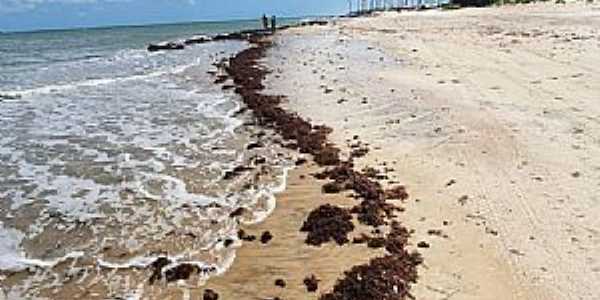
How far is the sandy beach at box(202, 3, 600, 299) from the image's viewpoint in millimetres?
8047

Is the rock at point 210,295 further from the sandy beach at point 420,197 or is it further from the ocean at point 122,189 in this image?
the ocean at point 122,189

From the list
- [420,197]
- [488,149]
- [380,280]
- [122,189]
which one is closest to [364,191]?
[420,197]

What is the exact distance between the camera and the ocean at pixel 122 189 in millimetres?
Answer: 8945

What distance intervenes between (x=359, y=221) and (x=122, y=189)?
4.80 meters

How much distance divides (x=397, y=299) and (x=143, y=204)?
553cm

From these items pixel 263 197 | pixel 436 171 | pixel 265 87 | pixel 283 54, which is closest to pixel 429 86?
pixel 265 87

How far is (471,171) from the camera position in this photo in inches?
462

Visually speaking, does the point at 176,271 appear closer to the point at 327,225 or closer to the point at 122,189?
the point at 327,225

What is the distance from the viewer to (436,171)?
11.9 meters

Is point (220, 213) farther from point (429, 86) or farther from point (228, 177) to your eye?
point (429, 86)

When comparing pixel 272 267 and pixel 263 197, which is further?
pixel 263 197

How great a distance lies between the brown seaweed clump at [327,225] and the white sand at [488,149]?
0.99m

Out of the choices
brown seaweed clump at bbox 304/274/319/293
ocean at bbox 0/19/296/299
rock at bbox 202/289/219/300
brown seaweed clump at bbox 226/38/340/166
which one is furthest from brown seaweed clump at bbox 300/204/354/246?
brown seaweed clump at bbox 226/38/340/166

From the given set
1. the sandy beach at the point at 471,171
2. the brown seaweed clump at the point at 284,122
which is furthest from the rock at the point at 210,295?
the brown seaweed clump at the point at 284,122
